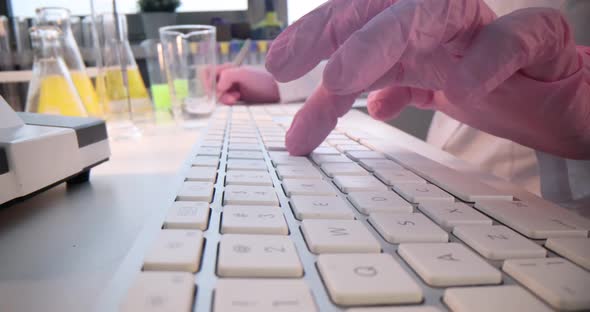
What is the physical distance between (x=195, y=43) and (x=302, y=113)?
45cm

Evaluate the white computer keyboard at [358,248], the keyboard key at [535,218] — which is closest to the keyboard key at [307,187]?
the white computer keyboard at [358,248]

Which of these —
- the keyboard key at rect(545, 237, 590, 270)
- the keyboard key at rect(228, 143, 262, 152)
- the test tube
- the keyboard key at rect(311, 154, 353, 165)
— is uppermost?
the test tube

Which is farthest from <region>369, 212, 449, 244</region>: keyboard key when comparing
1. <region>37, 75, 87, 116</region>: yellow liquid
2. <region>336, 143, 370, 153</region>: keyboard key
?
<region>37, 75, 87, 116</region>: yellow liquid

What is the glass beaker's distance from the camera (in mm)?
782

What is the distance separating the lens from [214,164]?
0.36 meters

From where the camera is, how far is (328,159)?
15.5 inches

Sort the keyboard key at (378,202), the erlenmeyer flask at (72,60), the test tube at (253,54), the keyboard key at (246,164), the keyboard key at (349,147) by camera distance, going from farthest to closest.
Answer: the test tube at (253,54)
the erlenmeyer flask at (72,60)
the keyboard key at (349,147)
the keyboard key at (246,164)
the keyboard key at (378,202)

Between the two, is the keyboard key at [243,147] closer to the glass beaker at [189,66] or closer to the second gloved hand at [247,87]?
the glass beaker at [189,66]

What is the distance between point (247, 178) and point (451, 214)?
153 millimetres

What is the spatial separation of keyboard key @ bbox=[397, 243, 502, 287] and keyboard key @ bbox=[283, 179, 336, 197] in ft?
0.31

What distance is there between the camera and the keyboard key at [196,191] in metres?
0.25

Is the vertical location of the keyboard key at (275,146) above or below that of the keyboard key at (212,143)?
below

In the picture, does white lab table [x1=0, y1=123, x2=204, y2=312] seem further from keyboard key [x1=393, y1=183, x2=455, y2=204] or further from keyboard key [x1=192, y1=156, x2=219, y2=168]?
keyboard key [x1=393, y1=183, x2=455, y2=204]

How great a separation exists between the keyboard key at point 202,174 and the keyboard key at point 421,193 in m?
0.14
